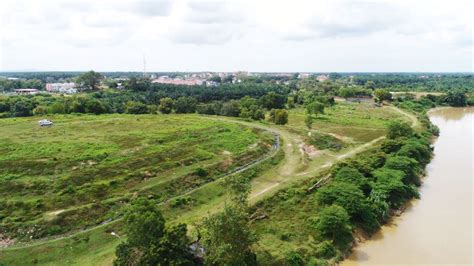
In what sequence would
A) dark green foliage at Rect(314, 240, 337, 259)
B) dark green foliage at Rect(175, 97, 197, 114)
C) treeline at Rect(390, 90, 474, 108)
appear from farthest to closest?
treeline at Rect(390, 90, 474, 108) → dark green foliage at Rect(175, 97, 197, 114) → dark green foliage at Rect(314, 240, 337, 259)

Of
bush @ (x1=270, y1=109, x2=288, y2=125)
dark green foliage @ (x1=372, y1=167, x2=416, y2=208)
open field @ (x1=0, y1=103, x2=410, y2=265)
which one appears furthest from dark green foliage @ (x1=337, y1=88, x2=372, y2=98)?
dark green foliage @ (x1=372, y1=167, x2=416, y2=208)


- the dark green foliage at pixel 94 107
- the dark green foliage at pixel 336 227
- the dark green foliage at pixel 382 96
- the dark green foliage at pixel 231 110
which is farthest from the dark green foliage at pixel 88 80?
the dark green foliage at pixel 336 227

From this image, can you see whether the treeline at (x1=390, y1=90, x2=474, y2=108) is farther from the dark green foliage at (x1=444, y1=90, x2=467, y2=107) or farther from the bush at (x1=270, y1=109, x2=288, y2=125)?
the bush at (x1=270, y1=109, x2=288, y2=125)

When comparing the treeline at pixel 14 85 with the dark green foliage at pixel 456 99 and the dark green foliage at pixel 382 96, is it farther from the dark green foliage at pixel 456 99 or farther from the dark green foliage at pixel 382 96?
the dark green foliage at pixel 456 99

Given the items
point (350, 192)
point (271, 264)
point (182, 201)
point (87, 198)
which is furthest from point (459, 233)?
point (87, 198)

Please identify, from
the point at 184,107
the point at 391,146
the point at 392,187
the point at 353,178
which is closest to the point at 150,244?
the point at 353,178

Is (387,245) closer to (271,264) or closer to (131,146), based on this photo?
(271,264)

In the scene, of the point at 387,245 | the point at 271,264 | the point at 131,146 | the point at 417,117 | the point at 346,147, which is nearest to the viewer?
the point at 271,264
